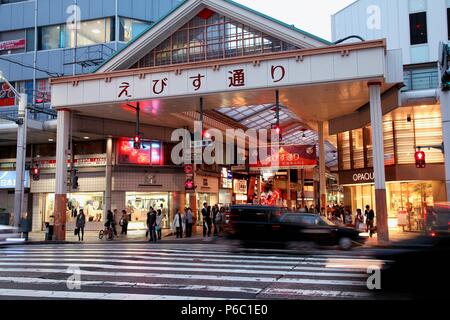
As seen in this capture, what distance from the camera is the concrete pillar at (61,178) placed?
24453 millimetres

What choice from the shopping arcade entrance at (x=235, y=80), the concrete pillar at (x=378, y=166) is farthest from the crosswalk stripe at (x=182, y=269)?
the shopping arcade entrance at (x=235, y=80)

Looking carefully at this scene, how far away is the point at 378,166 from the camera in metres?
20.4

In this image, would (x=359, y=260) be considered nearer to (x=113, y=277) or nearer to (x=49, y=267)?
(x=113, y=277)

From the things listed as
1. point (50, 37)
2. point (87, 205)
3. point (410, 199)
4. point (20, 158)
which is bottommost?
point (87, 205)

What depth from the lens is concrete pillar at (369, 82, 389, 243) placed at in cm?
1987

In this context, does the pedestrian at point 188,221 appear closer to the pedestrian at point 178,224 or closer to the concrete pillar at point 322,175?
the pedestrian at point 178,224

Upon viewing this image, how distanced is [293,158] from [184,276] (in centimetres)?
1701

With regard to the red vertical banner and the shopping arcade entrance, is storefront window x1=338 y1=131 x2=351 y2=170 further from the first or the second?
the red vertical banner

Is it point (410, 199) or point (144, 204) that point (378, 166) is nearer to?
point (410, 199)

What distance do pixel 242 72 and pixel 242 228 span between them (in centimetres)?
787

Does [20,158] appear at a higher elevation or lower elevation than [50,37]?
lower

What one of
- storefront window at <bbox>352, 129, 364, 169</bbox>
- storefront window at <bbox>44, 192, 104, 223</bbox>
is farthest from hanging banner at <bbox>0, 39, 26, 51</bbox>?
storefront window at <bbox>352, 129, 364, 169</bbox>

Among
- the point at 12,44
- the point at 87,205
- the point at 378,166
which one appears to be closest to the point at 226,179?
the point at 87,205
